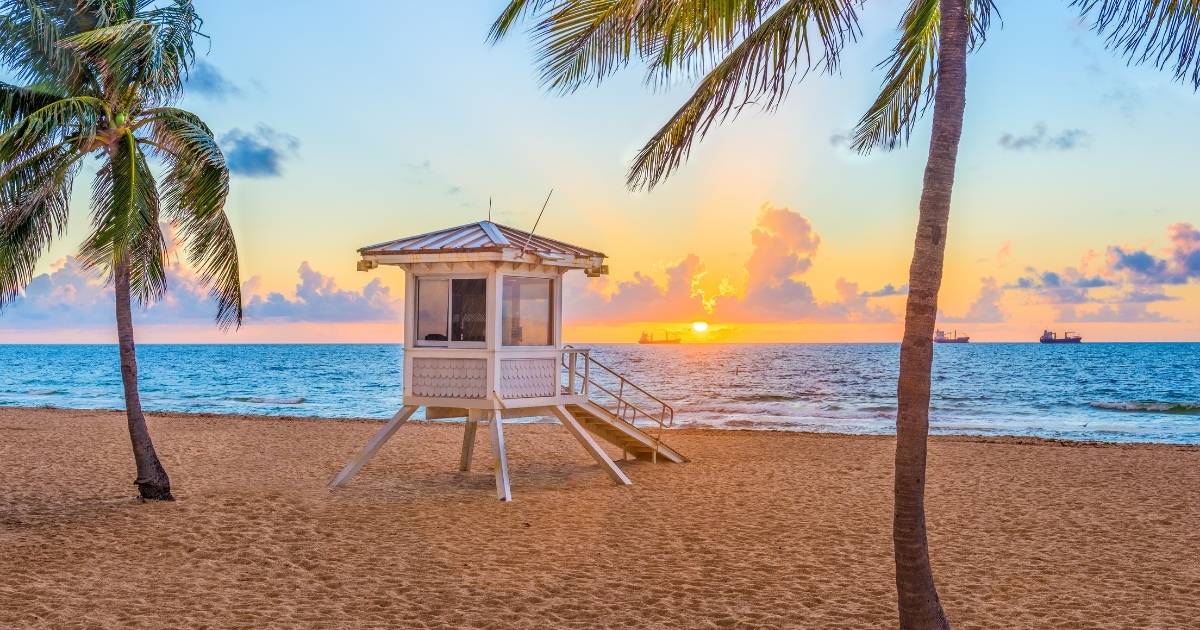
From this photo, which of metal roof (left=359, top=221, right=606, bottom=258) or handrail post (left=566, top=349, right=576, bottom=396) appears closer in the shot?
metal roof (left=359, top=221, right=606, bottom=258)

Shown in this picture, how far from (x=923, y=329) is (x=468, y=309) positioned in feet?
26.5

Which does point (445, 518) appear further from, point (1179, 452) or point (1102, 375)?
point (1102, 375)

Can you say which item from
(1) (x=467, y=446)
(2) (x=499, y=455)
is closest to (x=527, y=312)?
(2) (x=499, y=455)

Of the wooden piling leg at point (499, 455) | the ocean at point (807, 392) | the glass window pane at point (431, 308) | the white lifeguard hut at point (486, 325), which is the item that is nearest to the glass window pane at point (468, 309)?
the white lifeguard hut at point (486, 325)

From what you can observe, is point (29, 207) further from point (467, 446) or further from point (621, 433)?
point (621, 433)

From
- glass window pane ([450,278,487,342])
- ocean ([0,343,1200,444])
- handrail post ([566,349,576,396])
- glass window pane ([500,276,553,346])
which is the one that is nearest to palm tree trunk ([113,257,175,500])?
glass window pane ([450,278,487,342])

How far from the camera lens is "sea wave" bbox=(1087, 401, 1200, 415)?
108ft

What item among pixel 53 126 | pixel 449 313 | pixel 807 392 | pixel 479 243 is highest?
pixel 53 126

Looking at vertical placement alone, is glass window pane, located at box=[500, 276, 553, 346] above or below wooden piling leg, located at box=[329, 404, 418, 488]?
above

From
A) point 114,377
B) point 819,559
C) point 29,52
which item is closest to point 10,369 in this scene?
point 114,377

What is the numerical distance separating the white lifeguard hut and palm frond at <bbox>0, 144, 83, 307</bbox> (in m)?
3.55

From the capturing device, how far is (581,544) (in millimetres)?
9367

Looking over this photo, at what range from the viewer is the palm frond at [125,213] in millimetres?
9477

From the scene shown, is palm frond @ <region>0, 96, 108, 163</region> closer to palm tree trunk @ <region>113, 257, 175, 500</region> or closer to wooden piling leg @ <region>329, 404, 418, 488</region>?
palm tree trunk @ <region>113, 257, 175, 500</region>
